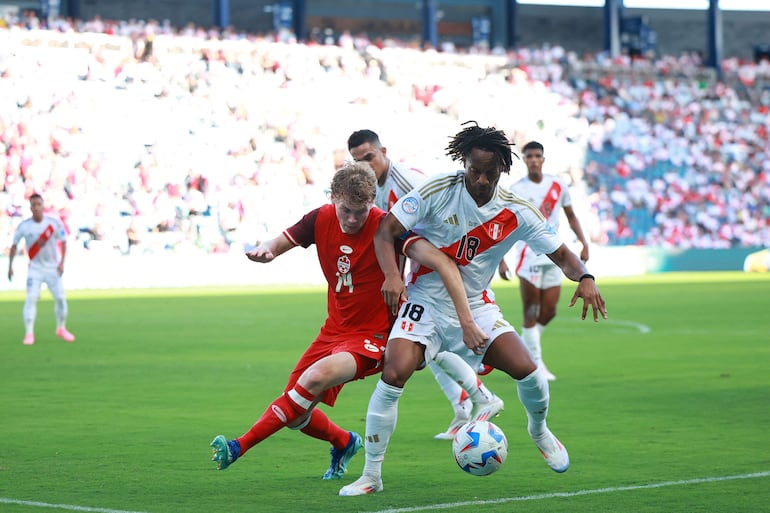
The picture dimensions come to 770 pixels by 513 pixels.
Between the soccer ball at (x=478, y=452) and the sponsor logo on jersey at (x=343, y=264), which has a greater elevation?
the sponsor logo on jersey at (x=343, y=264)

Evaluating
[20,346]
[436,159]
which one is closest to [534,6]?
[436,159]

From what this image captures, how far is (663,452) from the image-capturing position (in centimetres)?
865

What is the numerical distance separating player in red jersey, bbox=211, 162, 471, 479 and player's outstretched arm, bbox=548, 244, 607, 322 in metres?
0.65

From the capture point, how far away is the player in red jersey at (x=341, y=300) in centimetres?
712

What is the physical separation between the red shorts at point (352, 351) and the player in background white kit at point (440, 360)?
5.42ft

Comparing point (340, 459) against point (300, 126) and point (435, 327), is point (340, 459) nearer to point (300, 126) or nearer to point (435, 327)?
point (435, 327)

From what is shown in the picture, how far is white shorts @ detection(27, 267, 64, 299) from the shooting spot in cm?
1856

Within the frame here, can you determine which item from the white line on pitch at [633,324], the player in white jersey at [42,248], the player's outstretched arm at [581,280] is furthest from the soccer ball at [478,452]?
the player in white jersey at [42,248]

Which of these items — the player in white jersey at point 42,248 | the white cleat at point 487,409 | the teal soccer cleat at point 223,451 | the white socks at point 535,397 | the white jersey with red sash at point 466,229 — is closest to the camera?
the teal soccer cleat at point 223,451

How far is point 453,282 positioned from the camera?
725 cm

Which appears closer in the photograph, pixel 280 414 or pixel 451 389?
pixel 280 414

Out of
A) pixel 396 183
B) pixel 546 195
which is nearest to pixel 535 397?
pixel 396 183

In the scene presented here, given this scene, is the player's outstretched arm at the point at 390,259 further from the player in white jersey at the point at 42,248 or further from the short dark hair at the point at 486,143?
the player in white jersey at the point at 42,248

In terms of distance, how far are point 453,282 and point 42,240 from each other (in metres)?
12.8
